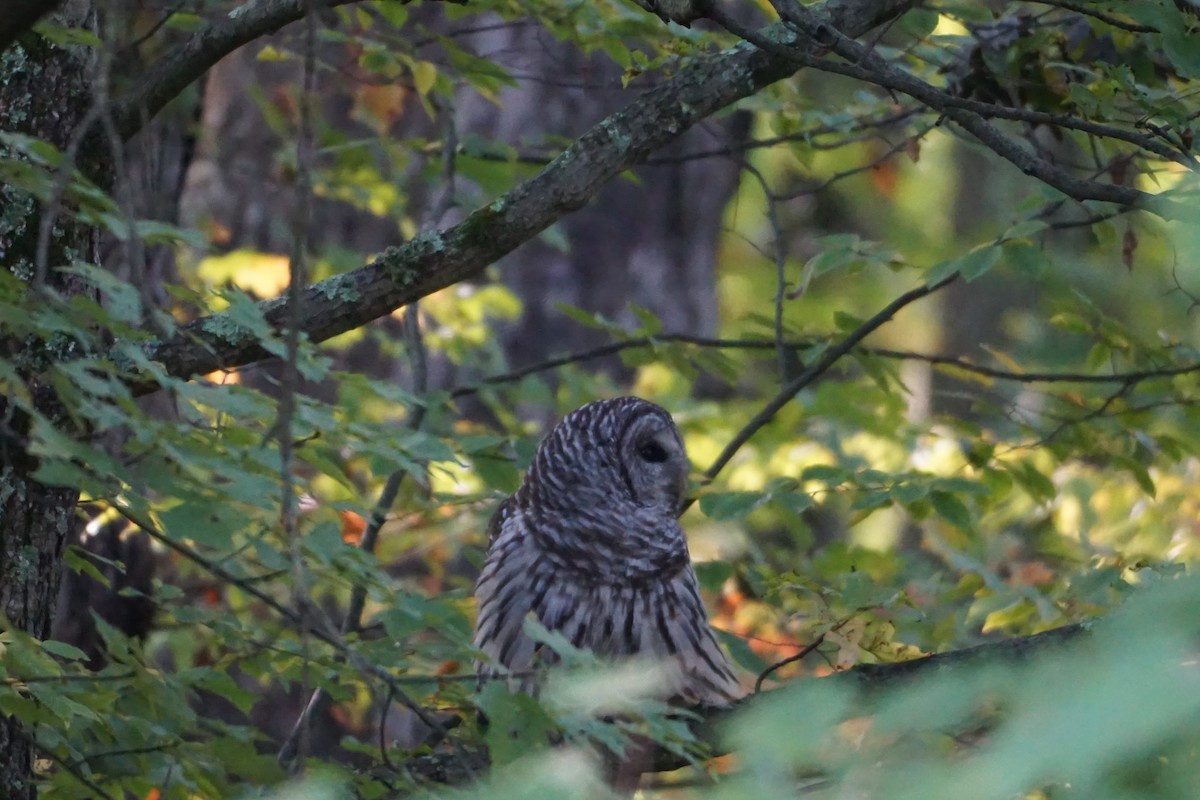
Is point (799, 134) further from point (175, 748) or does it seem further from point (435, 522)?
point (175, 748)

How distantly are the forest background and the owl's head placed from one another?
0.15 meters

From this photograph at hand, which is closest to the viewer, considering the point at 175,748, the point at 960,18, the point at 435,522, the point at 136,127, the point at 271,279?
the point at 175,748

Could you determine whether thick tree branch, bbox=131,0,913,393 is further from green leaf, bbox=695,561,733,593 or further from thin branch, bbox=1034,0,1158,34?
green leaf, bbox=695,561,733,593

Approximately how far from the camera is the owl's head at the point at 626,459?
12.4 feet

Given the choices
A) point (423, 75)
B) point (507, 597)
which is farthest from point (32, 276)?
point (507, 597)

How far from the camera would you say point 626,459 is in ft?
12.5

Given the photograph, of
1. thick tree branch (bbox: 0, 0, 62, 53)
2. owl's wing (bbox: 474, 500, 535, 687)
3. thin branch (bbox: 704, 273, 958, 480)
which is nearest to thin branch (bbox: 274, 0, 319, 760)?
thick tree branch (bbox: 0, 0, 62, 53)

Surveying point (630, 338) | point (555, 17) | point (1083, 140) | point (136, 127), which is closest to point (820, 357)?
point (630, 338)

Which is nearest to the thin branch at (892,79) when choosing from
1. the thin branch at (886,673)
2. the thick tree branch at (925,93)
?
the thick tree branch at (925,93)

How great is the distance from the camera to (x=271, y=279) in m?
5.79

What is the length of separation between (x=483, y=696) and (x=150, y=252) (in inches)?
117

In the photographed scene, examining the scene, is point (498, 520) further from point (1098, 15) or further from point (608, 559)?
point (1098, 15)

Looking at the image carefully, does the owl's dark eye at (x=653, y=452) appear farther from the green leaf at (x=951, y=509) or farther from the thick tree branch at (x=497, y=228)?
the thick tree branch at (x=497, y=228)

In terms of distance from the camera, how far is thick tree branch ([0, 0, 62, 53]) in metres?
1.66
